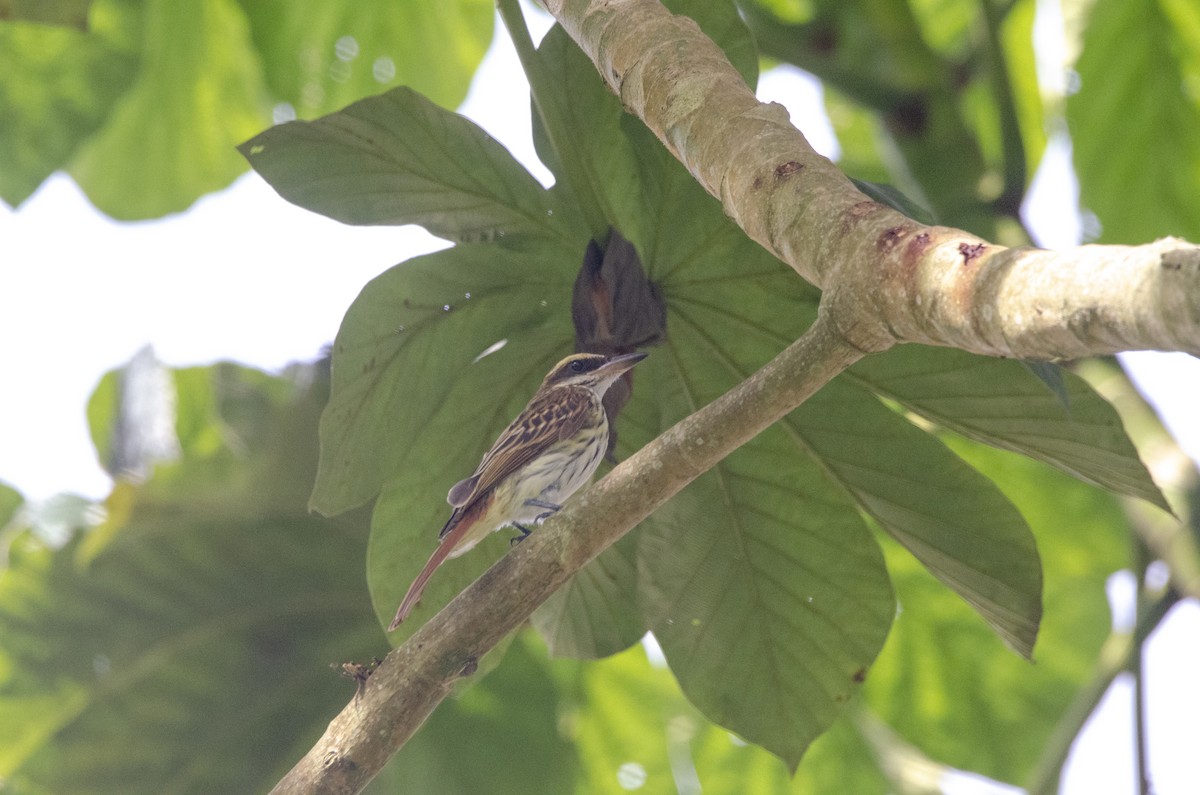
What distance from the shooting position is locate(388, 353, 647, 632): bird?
7.18ft

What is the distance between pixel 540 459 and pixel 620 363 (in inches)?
12.6

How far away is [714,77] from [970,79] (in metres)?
1.86

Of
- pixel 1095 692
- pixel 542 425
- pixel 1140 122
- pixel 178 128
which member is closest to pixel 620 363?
pixel 542 425

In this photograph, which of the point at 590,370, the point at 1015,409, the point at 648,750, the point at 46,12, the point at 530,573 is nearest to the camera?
the point at 530,573

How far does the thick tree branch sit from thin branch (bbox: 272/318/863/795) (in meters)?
0.14

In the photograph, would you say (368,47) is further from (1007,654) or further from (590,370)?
(1007,654)

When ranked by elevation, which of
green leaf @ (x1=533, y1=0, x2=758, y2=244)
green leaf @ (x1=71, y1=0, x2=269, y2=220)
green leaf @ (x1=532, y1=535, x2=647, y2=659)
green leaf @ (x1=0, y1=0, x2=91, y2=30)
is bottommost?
green leaf @ (x1=532, y1=535, x2=647, y2=659)

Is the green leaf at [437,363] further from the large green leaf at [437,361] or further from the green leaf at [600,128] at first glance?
the green leaf at [600,128]

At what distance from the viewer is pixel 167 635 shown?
10.7 ft

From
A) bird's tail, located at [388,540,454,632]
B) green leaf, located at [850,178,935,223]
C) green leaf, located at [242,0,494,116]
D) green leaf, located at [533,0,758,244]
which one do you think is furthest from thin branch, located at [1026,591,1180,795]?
green leaf, located at [242,0,494,116]

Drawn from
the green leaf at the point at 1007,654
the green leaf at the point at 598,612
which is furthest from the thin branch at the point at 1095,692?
the green leaf at the point at 598,612

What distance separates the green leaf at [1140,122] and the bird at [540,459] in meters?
2.16

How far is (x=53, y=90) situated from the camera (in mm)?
3434

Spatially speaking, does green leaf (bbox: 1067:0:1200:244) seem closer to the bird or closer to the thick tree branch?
the bird
